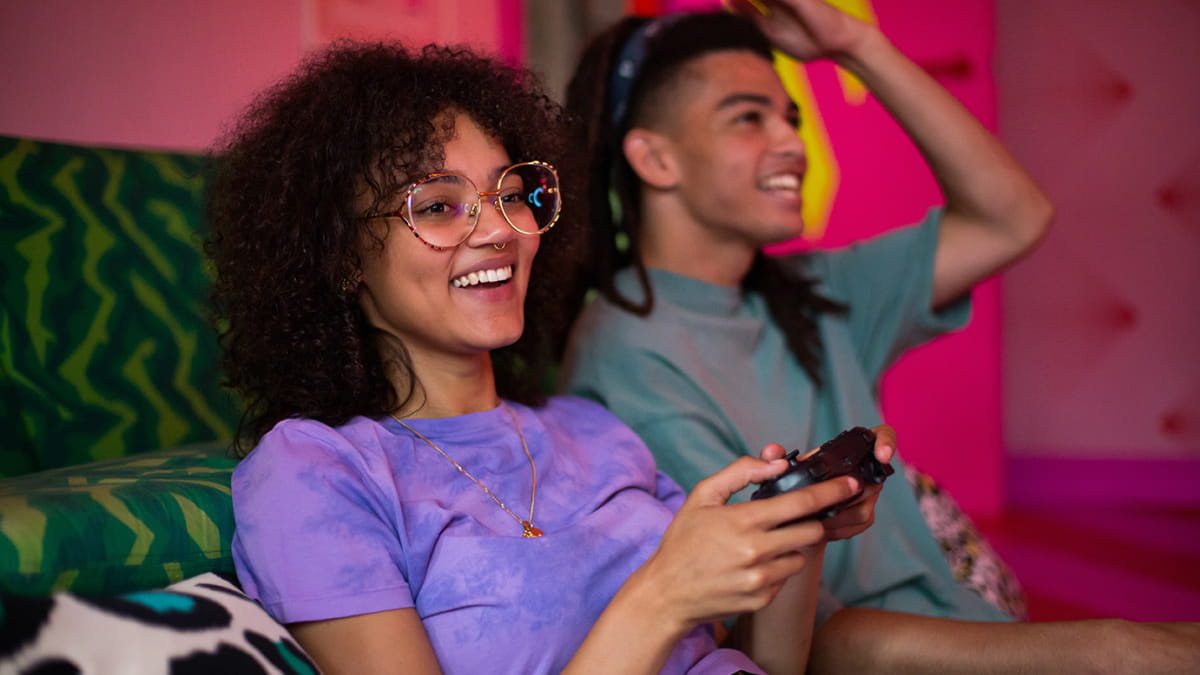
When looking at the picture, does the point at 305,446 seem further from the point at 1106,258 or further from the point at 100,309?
the point at 1106,258

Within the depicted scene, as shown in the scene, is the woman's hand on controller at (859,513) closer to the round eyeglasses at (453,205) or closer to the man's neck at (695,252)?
the round eyeglasses at (453,205)

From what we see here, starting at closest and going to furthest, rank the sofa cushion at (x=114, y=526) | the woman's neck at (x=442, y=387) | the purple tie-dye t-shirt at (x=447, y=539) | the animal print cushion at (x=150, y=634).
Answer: the animal print cushion at (x=150, y=634) → the sofa cushion at (x=114, y=526) → the purple tie-dye t-shirt at (x=447, y=539) → the woman's neck at (x=442, y=387)

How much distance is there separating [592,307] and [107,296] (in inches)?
33.0

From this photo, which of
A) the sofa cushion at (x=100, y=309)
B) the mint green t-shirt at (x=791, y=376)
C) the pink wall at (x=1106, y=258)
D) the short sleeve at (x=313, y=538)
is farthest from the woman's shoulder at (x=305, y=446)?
the pink wall at (x=1106, y=258)

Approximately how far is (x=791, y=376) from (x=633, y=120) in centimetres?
63

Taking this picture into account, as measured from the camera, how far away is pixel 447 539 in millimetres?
1176

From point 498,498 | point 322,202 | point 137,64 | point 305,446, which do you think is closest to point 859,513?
point 498,498

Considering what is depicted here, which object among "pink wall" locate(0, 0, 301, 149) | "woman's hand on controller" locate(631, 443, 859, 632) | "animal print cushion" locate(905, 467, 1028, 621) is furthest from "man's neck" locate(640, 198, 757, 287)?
"pink wall" locate(0, 0, 301, 149)

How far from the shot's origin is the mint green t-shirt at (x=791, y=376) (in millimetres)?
1714

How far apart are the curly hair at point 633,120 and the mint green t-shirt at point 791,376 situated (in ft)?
0.17

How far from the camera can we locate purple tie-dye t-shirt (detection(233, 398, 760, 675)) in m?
1.08

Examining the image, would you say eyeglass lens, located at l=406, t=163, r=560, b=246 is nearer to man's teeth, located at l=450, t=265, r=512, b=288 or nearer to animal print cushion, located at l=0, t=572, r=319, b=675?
man's teeth, located at l=450, t=265, r=512, b=288

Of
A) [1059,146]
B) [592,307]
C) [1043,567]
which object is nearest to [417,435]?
[592,307]

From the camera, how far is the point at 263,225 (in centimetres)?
130
